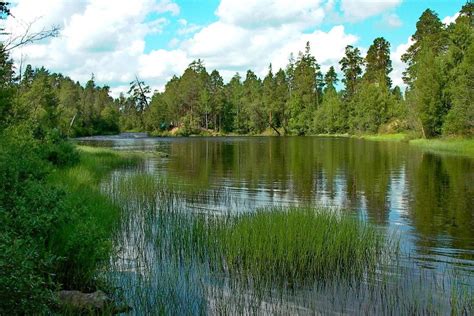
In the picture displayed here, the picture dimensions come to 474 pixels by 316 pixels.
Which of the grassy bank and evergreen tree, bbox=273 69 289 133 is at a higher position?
evergreen tree, bbox=273 69 289 133

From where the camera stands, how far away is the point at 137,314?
29.9ft

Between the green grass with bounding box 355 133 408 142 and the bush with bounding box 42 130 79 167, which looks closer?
the bush with bounding box 42 130 79 167

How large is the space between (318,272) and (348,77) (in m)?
125

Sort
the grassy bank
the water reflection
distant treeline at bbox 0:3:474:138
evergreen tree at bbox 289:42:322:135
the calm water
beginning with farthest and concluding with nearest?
evergreen tree at bbox 289:42:322:135 → distant treeline at bbox 0:3:474:138 → the grassy bank → the water reflection → the calm water

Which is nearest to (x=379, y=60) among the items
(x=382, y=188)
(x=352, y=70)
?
(x=352, y=70)

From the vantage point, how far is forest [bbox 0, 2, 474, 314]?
9.32m

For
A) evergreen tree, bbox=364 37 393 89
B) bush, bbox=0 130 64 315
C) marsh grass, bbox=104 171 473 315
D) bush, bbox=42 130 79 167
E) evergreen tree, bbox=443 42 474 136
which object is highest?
evergreen tree, bbox=364 37 393 89

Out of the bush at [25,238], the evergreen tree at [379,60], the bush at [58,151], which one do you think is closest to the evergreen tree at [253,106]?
the evergreen tree at [379,60]

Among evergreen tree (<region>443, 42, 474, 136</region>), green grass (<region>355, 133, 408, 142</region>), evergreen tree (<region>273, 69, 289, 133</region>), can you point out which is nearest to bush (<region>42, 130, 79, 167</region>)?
evergreen tree (<region>443, 42, 474, 136</region>)

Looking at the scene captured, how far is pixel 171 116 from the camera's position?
145375mm

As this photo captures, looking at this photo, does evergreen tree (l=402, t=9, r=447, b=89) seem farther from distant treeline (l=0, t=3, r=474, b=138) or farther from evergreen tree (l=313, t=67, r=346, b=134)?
evergreen tree (l=313, t=67, r=346, b=134)

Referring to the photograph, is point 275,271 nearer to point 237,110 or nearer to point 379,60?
point 379,60

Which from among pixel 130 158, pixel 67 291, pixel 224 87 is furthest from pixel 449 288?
pixel 224 87

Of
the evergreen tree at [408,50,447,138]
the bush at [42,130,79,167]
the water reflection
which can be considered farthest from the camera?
the evergreen tree at [408,50,447,138]
